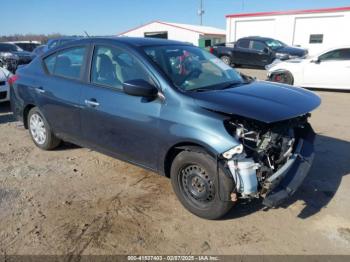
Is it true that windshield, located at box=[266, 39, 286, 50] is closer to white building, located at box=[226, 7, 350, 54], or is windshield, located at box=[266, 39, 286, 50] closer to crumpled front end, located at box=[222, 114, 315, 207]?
white building, located at box=[226, 7, 350, 54]

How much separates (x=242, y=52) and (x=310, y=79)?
7851 millimetres

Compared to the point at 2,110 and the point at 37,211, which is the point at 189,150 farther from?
the point at 2,110

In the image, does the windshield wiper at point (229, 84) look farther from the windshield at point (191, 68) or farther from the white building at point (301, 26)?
the white building at point (301, 26)

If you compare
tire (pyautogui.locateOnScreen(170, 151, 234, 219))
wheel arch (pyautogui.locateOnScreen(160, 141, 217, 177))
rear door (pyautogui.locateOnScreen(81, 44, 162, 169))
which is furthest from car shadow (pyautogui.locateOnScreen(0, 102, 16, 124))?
tire (pyautogui.locateOnScreen(170, 151, 234, 219))

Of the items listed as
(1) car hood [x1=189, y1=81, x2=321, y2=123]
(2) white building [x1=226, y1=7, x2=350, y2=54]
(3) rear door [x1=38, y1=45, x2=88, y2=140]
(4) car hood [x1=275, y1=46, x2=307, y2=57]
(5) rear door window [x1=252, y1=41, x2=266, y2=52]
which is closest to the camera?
(1) car hood [x1=189, y1=81, x2=321, y2=123]

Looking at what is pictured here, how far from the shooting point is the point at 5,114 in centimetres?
837

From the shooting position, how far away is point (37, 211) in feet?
12.4

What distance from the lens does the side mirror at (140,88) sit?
3547 millimetres

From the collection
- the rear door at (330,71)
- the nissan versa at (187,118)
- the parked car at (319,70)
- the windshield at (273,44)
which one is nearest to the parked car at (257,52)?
the windshield at (273,44)

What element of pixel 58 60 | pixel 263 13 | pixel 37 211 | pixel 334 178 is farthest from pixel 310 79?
pixel 263 13

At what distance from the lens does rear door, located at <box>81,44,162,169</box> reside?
3764mm

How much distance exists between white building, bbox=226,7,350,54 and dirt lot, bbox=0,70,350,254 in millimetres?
23973

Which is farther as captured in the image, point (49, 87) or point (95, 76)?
point (49, 87)

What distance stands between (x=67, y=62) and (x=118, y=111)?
1412 millimetres
